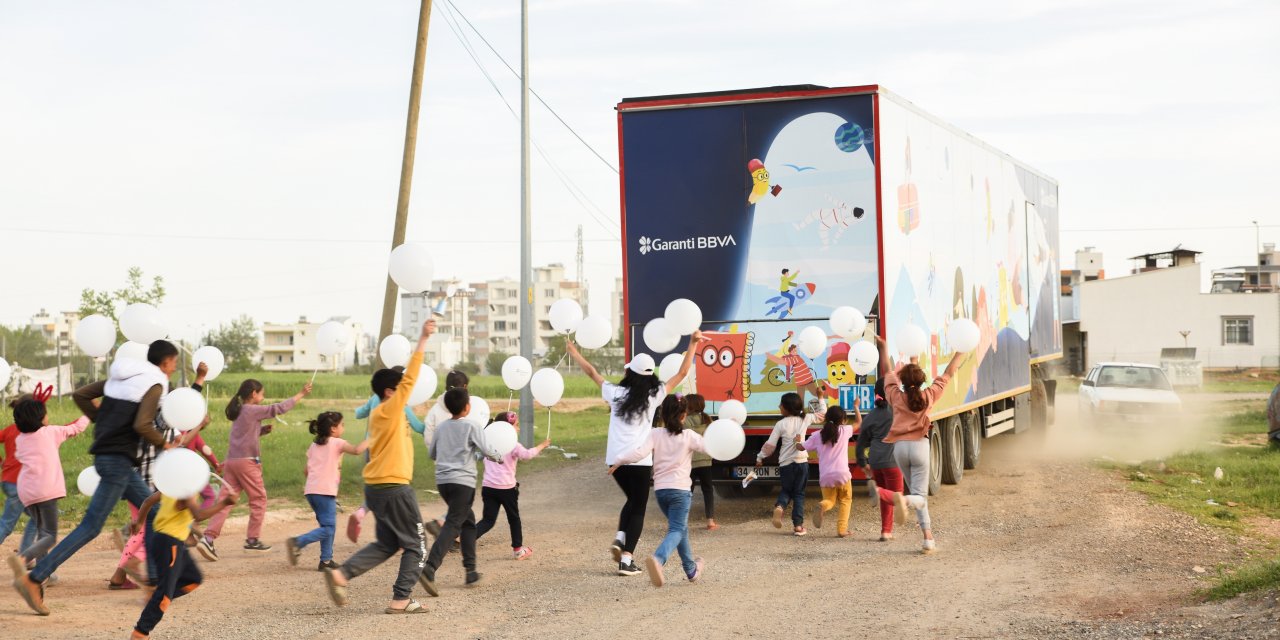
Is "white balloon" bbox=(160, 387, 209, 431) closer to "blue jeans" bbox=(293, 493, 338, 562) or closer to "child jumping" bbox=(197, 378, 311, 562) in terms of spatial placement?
"blue jeans" bbox=(293, 493, 338, 562)

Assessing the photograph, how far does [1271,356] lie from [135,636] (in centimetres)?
5857

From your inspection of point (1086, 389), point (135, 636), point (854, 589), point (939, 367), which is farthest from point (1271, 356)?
point (135, 636)

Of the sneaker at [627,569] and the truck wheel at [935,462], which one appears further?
the truck wheel at [935,462]

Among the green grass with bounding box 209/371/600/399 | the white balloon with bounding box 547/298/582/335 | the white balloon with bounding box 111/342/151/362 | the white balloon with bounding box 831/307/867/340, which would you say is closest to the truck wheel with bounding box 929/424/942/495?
the white balloon with bounding box 831/307/867/340

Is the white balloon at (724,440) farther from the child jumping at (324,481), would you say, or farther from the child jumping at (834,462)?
the child jumping at (324,481)

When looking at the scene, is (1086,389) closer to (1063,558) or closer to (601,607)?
(1063,558)

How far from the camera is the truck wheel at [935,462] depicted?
13625 mm

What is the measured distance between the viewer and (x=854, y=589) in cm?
852

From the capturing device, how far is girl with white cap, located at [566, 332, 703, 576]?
8.94m

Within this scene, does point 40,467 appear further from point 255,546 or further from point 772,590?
point 772,590

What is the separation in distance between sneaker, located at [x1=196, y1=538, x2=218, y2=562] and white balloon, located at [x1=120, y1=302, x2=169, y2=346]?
204cm

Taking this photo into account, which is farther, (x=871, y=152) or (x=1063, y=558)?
(x=871, y=152)

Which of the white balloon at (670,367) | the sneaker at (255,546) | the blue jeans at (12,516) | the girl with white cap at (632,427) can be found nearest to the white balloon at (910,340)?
the white balloon at (670,367)

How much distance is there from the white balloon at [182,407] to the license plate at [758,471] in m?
6.03
